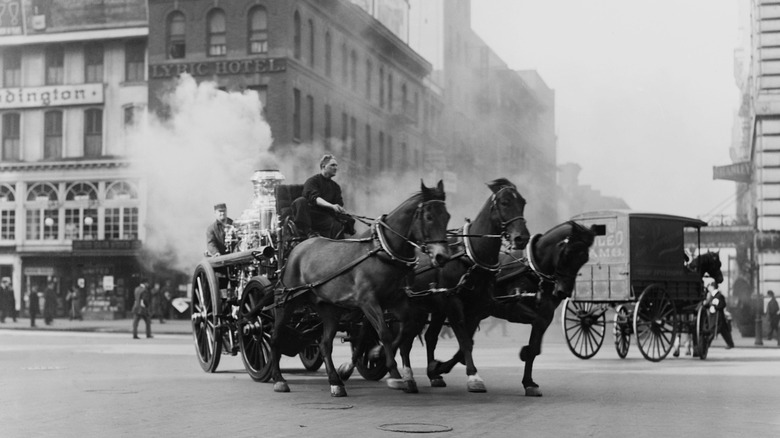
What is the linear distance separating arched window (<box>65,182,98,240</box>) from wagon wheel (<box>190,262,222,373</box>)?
1239 inches

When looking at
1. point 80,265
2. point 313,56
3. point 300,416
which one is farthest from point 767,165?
point 80,265

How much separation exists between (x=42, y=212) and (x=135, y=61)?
307 inches

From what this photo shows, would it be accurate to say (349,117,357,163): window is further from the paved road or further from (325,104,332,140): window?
the paved road

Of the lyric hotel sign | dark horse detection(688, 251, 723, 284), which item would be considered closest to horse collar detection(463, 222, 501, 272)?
dark horse detection(688, 251, 723, 284)

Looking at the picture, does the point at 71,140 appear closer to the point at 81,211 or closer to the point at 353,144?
the point at 81,211

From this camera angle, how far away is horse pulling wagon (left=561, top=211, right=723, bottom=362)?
20.2m

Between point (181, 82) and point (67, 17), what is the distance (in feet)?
28.2

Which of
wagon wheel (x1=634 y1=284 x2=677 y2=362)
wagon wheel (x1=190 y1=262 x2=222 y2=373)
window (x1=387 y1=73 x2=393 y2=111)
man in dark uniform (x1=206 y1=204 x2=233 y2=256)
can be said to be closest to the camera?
wagon wheel (x1=190 y1=262 x2=222 y2=373)

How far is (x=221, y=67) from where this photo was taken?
136 ft

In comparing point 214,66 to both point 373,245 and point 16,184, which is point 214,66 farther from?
point 373,245

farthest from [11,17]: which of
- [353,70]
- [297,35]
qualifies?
[353,70]

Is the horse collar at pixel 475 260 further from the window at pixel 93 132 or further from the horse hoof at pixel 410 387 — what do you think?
the window at pixel 93 132

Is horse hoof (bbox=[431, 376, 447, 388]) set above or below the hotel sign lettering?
below

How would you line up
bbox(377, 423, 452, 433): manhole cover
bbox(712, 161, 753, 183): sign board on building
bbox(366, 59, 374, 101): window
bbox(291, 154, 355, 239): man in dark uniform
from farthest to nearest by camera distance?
bbox(366, 59, 374, 101): window
bbox(712, 161, 753, 183): sign board on building
bbox(291, 154, 355, 239): man in dark uniform
bbox(377, 423, 452, 433): manhole cover
